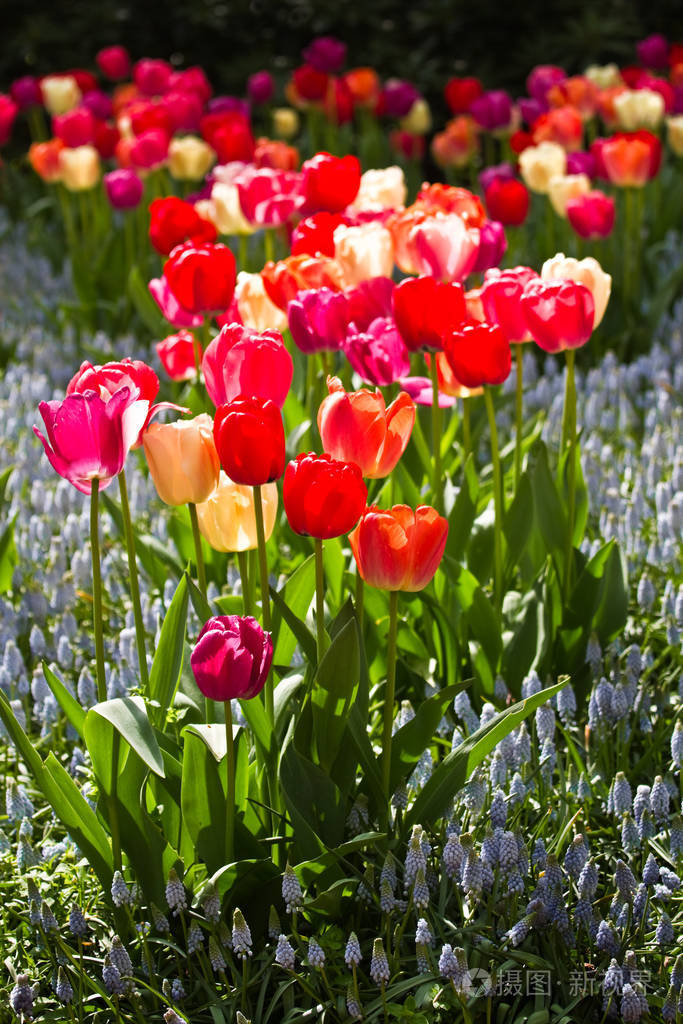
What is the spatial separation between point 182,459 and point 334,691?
45cm

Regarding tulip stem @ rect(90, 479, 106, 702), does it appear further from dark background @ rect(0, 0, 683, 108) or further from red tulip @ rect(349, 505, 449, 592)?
dark background @ rect(0, 0, 683, 108)

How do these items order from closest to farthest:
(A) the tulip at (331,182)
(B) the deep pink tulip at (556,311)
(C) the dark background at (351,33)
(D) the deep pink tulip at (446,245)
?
1. (B) the deep pink tulip at (556,311)
2. (D) the deep pink tulip at (446,245)
3. (A) the tulip at (331,182)
4. (C) the dark background at (351,33)

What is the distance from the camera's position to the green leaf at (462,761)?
6.16ft

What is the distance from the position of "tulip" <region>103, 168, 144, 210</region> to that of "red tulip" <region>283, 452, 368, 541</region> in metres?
3.28

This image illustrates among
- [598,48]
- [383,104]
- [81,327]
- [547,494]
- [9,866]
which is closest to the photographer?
[9,866]

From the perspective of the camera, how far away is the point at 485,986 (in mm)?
1812

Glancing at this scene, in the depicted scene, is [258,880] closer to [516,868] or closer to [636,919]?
[516,868]

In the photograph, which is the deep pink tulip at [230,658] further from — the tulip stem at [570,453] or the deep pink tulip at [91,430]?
the tulip stem at [570,453]

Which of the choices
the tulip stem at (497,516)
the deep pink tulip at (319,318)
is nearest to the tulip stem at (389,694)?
the tulip stem at (497,516)

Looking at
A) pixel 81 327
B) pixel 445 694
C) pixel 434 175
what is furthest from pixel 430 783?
pixel 434 175

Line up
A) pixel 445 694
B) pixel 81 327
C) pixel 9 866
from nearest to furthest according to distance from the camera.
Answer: pixel 445 694
pixel 9 866
pixel 81 327

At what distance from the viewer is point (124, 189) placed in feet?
15.4

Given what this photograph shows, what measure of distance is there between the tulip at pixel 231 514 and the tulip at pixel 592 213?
195 centimetres

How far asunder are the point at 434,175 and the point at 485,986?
22.5ft
